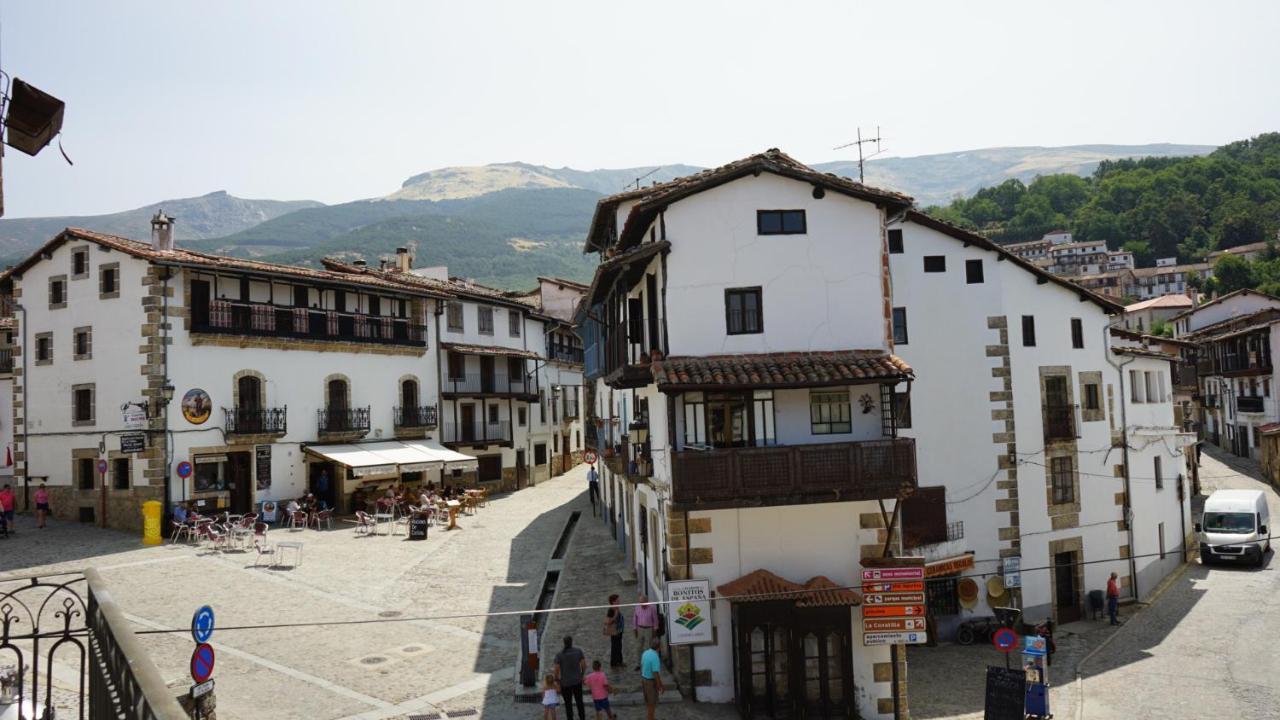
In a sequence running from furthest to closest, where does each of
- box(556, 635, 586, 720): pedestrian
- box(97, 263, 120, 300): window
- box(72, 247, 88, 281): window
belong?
1. box(72, 247, 88, 281): window
2. box(97, 263, 120, 300): window
3. box(556, 635, 586, 720): pedestrian

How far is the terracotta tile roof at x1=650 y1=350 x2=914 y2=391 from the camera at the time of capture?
18.8m

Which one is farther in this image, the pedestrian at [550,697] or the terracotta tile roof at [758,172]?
the terracotta tile roof at [758,172]

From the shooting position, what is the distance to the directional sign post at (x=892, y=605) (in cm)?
1867

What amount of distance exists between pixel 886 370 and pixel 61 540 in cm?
2784

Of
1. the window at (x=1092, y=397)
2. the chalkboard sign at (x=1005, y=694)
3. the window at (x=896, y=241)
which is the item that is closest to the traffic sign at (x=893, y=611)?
the chalkboard sign at (x=1005, y=694)

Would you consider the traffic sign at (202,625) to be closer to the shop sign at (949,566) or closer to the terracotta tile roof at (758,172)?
the terracotta tile roof at (758,172)

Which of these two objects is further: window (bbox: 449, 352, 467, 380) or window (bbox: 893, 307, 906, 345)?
window (bbox: 449, 352, 467, 380)

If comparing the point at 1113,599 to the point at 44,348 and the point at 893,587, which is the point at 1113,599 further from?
the point at 44,348

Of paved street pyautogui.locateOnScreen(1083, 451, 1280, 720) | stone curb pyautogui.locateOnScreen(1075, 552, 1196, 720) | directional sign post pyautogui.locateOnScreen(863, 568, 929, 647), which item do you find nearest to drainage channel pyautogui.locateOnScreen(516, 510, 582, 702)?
directional sign post pyautogui.locateOnScreen(863, 568, 929, 647)

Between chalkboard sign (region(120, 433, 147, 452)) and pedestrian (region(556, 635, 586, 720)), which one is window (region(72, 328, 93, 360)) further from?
pedestrian (region(556, 635, 586, 720))

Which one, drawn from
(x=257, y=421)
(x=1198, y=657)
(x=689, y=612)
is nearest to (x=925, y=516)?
(x=1198, y=657)

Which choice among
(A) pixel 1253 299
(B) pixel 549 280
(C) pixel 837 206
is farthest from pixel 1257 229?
(C) pixel 837 206

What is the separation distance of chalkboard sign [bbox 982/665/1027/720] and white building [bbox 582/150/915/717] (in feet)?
6.50

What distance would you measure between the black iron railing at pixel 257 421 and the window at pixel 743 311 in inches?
908
